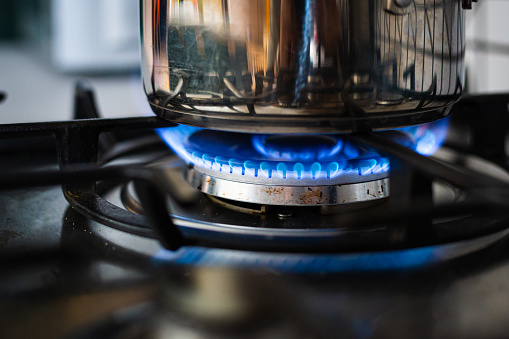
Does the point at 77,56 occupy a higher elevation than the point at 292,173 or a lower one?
higher

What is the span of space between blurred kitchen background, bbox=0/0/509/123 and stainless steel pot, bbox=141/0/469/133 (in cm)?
75

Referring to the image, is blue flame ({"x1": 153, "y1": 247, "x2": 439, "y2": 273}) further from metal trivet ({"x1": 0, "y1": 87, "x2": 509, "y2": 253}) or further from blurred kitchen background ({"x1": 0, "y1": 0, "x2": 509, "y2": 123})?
blurred kitchen background ({"x1": 0, "y1": 0, "x2": 509, "y2": 123})

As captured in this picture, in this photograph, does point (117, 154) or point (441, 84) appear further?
point (117, 154)

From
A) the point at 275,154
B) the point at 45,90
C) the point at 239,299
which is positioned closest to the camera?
the point at 239,299

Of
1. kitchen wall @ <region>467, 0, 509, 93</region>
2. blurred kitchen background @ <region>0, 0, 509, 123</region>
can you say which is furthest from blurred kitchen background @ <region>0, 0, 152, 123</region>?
kitchen wall @ <region>467, 0, 509, 93</region>

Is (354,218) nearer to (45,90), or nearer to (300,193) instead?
(300,193)

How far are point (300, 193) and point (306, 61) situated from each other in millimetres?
96

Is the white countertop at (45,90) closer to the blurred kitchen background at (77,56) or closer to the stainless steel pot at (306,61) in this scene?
the blurred kitchen background at (77,56)

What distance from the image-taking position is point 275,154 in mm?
377

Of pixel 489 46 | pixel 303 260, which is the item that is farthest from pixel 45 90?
pixel 303 260

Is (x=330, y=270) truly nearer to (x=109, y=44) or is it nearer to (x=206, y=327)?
(x=206, y=327)

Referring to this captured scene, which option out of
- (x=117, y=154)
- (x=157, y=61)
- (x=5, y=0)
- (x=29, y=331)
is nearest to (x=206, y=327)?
(x=29, y=331)

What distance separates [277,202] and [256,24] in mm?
124

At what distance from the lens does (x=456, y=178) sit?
0.29 meters
